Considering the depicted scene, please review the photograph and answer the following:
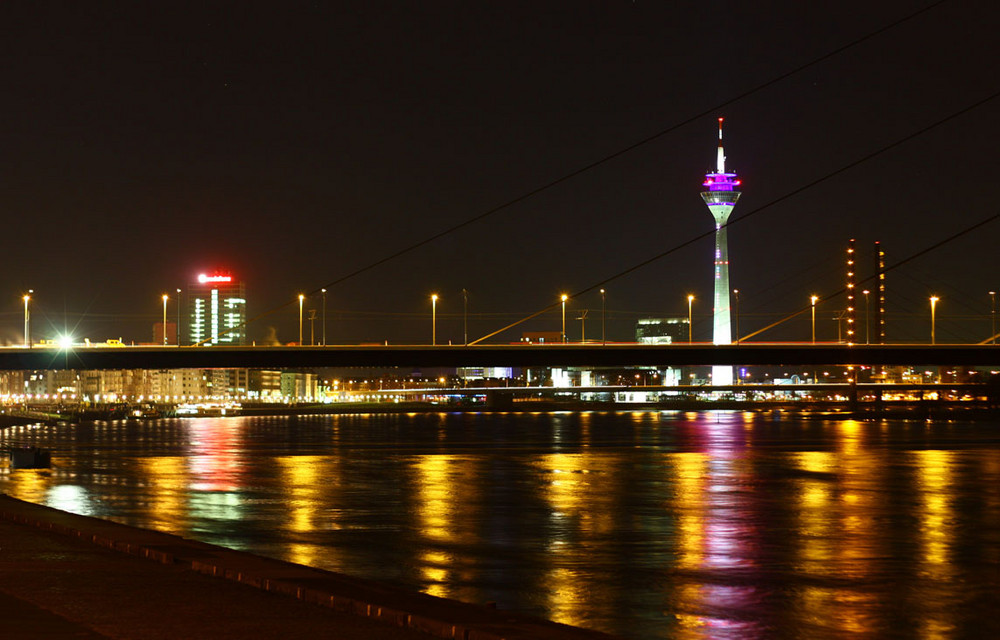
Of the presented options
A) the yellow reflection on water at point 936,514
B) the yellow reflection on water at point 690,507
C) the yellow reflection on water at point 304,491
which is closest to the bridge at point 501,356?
the yellow reflection on water at point 304,491

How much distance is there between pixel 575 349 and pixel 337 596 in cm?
7320

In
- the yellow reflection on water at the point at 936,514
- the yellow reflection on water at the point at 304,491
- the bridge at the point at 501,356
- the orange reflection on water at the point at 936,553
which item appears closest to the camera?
the orange reflection on water at the point at 936,553

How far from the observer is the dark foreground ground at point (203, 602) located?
16422mm

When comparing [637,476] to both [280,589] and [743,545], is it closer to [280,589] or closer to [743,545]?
[743,545]

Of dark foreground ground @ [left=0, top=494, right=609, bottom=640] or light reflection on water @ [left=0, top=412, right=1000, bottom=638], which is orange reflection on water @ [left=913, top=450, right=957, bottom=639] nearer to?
light reflection on water @ [left=0, top=412, right=1000, bottom=638]

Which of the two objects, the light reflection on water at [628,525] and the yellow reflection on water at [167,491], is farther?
the yellow reflection on water at [167,491]

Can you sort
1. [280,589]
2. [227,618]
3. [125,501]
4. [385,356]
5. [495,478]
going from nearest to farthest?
[227,618] < [280,589] < [125,501] < [495,478] < [385,356]

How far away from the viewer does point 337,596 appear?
728 inches

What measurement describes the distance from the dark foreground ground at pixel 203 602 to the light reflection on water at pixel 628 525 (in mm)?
3255

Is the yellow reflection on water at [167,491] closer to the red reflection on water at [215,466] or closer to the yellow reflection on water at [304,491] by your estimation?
the red reflection on water at [215,466]

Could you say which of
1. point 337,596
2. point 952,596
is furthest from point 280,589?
point 952,596

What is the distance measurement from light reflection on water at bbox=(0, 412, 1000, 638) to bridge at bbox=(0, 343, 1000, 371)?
1473 centimetres

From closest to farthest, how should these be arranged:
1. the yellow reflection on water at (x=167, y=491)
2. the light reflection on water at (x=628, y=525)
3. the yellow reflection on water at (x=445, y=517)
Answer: the light reflection on water at (x=628, y=525) < the yellow reflection on water at (x=445, y=517) < the yellow reflection on water at (x=167, y=491)

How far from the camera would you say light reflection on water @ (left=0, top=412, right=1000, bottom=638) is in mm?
22094
